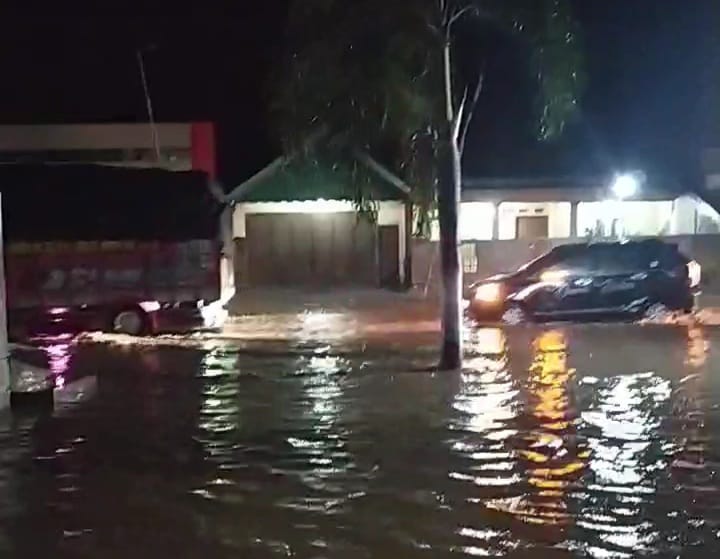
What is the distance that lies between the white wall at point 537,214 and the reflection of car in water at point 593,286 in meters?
10.4

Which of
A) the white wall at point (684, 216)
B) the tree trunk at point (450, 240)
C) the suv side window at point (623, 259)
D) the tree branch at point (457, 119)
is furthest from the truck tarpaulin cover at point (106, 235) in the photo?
the white wall at point (684, 216)

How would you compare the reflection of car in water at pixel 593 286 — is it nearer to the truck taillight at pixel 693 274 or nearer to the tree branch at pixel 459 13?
the truck taillight at pixel 693 274

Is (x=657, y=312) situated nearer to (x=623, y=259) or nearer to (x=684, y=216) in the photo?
(x=623, y=259)

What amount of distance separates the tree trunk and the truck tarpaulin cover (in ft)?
20.1

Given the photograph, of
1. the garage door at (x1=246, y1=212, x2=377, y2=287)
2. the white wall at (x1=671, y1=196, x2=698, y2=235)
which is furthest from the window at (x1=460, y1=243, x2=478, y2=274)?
the white wall at (x1=671, y1=196, x2=698, y2=235)

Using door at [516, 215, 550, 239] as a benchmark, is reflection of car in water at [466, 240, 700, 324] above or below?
below

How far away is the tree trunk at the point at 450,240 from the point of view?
1606 centimetres

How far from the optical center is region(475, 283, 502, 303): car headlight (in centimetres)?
2236

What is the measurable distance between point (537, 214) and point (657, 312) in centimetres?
1203

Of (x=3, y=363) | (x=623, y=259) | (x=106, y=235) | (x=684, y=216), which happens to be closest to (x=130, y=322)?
(x=106, y=235)

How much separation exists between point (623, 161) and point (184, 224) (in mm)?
16635

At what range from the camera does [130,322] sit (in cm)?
2062

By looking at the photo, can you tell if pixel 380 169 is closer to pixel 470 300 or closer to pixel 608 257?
pixel 470 300

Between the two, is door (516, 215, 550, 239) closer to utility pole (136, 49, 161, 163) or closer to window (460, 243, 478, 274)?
window (460, 243, 478, 274)
